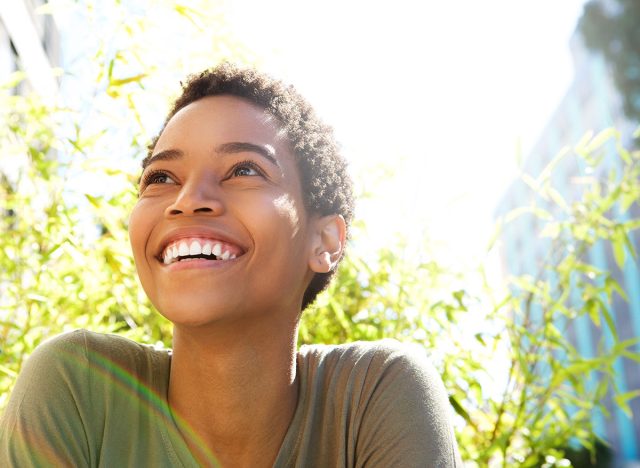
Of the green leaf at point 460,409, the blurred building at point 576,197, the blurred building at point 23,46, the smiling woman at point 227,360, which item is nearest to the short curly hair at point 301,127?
the smiling woman at point 227,360

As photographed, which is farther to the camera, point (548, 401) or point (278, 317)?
point (548, 401)

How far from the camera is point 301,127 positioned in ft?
5.41

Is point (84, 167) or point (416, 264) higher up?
A: point (84, 167)

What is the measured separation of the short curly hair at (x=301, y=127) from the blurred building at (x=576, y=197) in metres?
19.5

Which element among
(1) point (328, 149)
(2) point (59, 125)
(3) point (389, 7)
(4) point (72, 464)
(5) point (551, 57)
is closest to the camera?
(4) point (72, 464)

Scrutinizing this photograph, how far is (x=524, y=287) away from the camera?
2.06 meters

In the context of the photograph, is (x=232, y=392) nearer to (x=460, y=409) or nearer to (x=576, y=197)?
(x=460, y=409)

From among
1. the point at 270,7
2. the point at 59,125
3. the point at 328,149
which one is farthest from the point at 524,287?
the point at 59,125

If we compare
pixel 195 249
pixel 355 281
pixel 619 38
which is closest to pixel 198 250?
pixel 195 249

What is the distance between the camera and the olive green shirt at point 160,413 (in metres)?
1.31

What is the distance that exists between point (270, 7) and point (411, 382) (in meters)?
1.25

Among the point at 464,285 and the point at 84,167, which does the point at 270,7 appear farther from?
the point at 464,285

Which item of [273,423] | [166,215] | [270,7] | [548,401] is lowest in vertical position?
[548,401]

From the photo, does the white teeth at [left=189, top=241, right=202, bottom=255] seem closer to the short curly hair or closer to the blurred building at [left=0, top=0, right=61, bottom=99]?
the short curly hair
